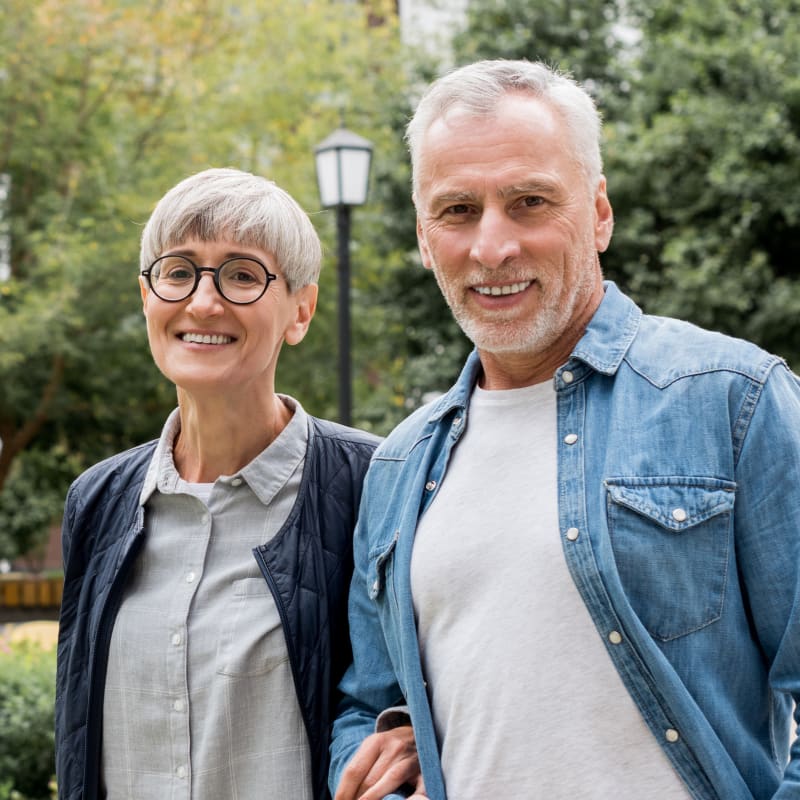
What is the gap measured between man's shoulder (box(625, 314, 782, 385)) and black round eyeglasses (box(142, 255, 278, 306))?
36.6 inches

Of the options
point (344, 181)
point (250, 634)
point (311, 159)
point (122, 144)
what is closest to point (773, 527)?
point (250, 634)

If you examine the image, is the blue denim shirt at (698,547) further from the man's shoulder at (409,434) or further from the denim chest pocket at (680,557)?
the man's shoulder at (409,434)

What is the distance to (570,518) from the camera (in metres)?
1.89

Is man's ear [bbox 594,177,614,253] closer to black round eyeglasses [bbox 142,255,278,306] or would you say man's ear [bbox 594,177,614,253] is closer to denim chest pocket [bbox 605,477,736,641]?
denim chest pocket [bbox 605,477,736,641]

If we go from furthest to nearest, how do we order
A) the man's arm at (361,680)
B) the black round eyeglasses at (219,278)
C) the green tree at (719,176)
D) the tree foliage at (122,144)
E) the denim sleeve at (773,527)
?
the tree foliage at (122,144) < the green tree at (719,176) < the black round eyeglasses at (219,278) < the man's arm at (361,680) < the denim sleeve at (773,527)

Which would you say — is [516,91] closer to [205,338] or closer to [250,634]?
[205,338]

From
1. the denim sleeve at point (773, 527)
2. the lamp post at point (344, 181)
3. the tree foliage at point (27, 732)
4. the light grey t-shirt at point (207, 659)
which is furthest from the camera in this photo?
the lamp post at point (344, 181)

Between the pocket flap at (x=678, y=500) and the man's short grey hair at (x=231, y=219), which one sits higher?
the man's short grey hair at (x=231, y=219)

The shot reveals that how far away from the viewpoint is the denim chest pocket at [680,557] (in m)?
1.81

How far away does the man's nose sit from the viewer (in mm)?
2012

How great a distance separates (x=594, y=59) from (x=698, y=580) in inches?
432

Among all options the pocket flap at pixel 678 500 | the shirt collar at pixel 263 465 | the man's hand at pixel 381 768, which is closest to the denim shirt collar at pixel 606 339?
the pocket flap at pixel 678 500

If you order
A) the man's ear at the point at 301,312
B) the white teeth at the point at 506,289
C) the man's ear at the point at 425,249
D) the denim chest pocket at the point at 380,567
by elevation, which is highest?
the man's ear at the point at 425,249

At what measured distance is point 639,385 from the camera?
1974 mm
